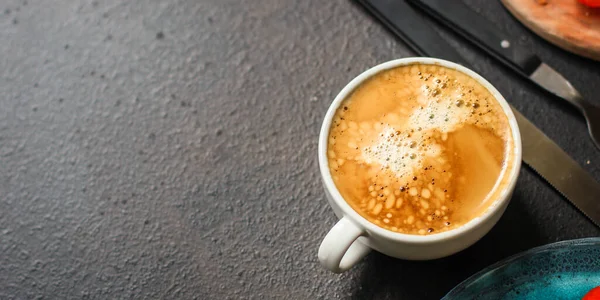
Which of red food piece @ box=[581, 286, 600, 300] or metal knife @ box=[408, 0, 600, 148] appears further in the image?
metal knife @ box=[408, 0, 600, 148]

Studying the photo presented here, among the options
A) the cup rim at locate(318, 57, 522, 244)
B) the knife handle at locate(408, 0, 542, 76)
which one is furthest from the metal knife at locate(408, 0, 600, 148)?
the cup rim at locate(318, 57, 522, 244)

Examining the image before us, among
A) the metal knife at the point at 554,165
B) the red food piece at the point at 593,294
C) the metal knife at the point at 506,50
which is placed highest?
the metal knife at the point at 506,50

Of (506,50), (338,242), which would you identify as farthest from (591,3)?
(338,242)

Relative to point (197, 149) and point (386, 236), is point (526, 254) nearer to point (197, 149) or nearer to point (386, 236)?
point (386, 236)

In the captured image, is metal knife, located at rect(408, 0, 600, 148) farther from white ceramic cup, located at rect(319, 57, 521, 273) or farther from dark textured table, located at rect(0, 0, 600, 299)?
white ceramic cup, located at rect(319, 57, 521, 273)

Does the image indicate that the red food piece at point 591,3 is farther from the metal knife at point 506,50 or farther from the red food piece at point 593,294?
the red food piece at point 593,294

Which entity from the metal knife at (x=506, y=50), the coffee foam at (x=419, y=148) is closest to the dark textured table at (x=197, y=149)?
the metal knife at (x=506, y=50)

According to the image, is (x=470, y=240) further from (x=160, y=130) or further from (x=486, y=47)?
(x=160, y=130)
